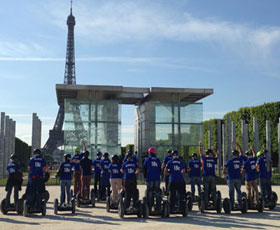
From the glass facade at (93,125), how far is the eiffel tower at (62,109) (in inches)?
2237

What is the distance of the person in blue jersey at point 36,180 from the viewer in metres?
11.2

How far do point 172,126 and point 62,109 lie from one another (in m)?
61.8

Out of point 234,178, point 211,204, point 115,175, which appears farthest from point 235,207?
point 115,175

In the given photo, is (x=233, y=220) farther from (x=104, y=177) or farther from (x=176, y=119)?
(x=176, y=119)

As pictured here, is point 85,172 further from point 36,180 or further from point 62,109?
point 62,109

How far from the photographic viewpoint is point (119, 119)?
31344 mm

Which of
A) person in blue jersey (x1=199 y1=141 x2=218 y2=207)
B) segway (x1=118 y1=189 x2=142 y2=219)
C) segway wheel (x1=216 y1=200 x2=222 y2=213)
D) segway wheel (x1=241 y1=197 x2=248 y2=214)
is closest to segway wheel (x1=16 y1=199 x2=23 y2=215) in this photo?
segway (x1=118 y1=189 x2=142 y2=219)

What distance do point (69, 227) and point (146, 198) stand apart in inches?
95.7

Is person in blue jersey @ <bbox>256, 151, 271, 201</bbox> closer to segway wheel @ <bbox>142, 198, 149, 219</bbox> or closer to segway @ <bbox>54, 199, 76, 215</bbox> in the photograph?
segway wheel @ <bbox>142, 198, 149, 219</bbox>

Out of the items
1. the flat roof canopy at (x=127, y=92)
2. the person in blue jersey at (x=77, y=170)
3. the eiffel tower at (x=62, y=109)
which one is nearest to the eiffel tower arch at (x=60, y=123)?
the eiffel tower at (x=62, y=109)

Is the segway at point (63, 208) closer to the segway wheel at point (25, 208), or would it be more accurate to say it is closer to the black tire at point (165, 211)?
→ the segway wheel at point (25, 208)

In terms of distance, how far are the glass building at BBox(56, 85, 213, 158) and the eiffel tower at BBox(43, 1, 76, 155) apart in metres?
55.2

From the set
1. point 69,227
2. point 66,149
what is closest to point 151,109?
point 66,149

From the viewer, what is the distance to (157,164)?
11.3m
